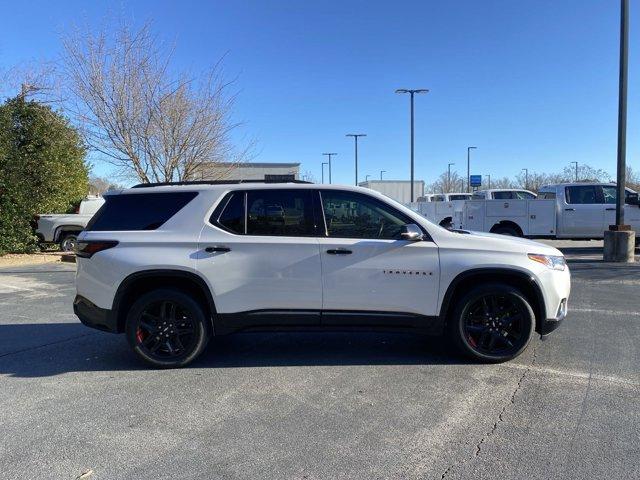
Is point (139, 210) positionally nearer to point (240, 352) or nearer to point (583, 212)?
point (240, 352)

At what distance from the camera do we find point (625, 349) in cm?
560

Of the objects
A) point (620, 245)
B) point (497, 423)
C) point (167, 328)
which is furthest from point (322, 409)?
point (620, 245)

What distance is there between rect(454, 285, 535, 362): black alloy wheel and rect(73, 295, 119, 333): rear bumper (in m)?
3.29

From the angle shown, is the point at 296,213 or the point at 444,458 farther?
the point at 296,213

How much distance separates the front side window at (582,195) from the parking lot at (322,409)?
34.6ft

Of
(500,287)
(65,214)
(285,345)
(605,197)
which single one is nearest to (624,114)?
(605,197)

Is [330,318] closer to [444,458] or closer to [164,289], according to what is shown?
[164,289]

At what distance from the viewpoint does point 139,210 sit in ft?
17.2

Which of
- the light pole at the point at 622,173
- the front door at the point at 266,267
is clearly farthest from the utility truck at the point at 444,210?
the front door at the point at 266,267

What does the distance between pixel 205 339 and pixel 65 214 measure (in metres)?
13.3

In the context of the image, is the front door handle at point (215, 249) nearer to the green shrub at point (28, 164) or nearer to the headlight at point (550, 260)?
the headlight at point (550, 260)

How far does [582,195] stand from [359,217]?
525 inches

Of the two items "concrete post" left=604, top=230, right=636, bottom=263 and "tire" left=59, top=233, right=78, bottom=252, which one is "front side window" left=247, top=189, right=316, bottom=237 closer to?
"concrete post" left=604, top=230, right=636, bottom=263

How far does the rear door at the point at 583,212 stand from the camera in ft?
52.2
